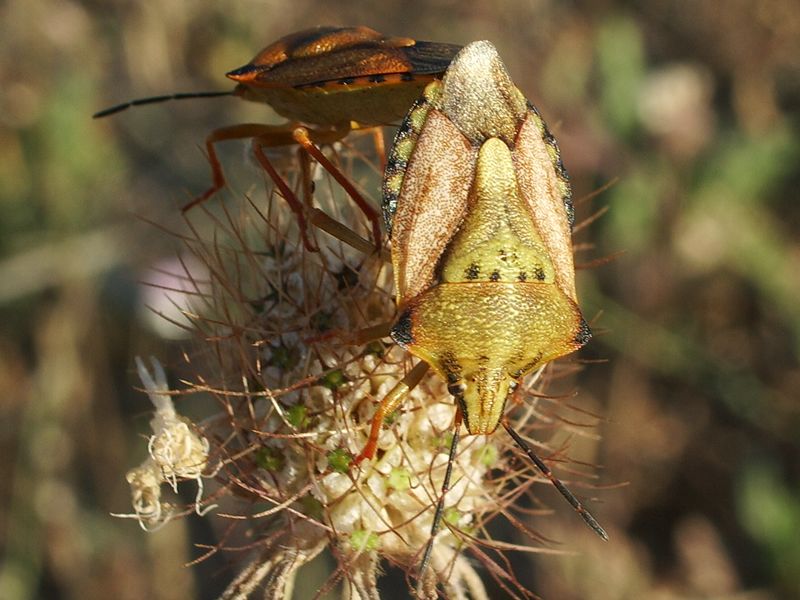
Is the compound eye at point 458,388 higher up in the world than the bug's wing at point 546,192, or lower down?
lower down

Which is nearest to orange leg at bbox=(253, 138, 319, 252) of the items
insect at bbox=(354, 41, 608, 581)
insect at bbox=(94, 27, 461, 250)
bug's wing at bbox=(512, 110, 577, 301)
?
insect at bbox=(94, 27, 461, 250)

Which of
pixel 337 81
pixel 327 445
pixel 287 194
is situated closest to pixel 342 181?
pixel 287 194

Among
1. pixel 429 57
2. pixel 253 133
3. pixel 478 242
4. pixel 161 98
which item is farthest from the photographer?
pixel 161 98

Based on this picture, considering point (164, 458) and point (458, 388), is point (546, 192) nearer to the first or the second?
point (458, 388)

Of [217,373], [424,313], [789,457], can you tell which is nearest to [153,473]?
[217,373]

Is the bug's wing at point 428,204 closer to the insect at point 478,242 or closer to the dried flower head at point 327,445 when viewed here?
the insect at point 478,242

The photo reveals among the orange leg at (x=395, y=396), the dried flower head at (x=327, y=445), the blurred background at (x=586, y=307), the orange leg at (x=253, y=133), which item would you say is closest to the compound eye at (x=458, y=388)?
the orange leg at (x=395, y=396)
